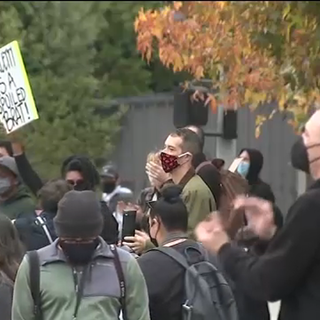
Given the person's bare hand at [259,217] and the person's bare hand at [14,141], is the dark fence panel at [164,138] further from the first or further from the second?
the person's bare hand at [259,217]

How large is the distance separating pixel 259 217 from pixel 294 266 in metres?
0.35

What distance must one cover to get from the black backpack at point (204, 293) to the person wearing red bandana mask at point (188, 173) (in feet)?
4.07

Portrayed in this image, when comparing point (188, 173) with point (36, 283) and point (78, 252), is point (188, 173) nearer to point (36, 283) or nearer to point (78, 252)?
point (78, 252)

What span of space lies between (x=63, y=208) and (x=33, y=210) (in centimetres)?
294

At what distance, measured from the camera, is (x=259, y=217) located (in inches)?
188

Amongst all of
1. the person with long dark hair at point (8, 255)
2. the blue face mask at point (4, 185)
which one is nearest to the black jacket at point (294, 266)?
the person with long dark hair at point (8, 255)

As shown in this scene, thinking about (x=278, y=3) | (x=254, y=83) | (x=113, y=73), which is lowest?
(x=113, y=73)

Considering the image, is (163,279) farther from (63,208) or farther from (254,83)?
(254,83)

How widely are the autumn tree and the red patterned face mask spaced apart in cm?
226

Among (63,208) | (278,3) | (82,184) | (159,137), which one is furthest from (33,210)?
(159,137)

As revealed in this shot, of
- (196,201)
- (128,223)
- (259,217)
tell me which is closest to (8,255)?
(128,223)

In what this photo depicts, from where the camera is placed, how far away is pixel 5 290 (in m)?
5.72

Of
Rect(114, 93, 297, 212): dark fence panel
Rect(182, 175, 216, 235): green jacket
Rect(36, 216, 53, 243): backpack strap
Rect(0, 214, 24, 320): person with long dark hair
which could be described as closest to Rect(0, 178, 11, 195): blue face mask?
Rect(36, 216, 53, 243): backpack strap

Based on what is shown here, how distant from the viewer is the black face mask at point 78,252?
Answer: 5.34 metres
